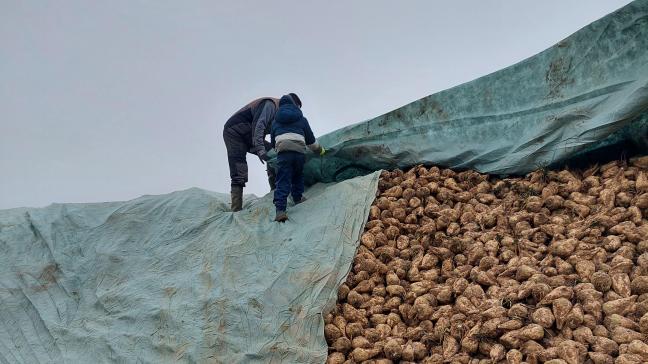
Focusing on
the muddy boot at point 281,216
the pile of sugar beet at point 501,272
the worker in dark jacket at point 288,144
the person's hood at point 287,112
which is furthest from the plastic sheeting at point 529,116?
the muddy boot at point 281,216

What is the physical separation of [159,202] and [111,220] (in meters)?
0.37

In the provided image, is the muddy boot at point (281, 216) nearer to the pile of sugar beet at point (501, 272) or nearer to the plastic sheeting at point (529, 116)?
the pile of sugar beet at point (501, 272)

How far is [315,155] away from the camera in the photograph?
523 cm

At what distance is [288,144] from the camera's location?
478 centimetres

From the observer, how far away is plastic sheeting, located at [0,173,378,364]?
387cm

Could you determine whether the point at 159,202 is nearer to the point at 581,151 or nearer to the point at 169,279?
the point at 169,279

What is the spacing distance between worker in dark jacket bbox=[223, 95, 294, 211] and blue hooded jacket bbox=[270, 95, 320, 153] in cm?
18

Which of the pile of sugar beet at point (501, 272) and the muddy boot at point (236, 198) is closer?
the pile of sugar beet at point (501, 272)

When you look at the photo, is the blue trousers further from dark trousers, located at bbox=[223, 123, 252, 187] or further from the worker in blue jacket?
dark trousers, located at bbox=[223, 123, 252, 187]

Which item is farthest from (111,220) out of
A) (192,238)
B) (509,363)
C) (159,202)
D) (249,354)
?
(509,363)

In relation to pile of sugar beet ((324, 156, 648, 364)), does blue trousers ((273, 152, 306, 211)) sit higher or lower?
Answer: higher

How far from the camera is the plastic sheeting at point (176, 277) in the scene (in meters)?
3.87

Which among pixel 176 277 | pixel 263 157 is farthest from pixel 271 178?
pixel 176 277

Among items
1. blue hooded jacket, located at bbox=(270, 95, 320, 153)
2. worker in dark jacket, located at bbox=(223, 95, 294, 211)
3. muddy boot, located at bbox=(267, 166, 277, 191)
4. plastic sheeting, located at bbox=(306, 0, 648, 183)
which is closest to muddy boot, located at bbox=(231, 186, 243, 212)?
worker in dark jacket, located at bbox=(223, 95, 294, 211)
